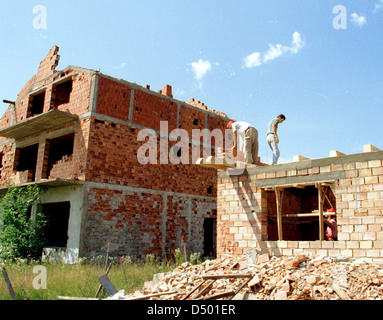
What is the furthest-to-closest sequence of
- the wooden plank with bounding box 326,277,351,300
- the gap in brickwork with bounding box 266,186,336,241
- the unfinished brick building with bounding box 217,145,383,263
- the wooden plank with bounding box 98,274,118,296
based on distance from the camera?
the gap in brickwork with bounding box 266,186,336,241 → the wooden plank with bounding box 98,274,118,296 → the unfinished brick building with bounding box 217,145,383,263 → the wooden plank with bounding box 326,277,351,300

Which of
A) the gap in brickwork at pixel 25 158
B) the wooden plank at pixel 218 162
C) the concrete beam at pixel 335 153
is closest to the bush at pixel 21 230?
the gap in brickwork at pixel 25 158

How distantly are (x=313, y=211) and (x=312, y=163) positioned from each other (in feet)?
3.98

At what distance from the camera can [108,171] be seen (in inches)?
525

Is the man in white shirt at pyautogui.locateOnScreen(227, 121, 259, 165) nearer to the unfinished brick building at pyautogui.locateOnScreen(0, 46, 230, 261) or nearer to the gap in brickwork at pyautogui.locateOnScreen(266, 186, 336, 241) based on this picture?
the gap in brickwork at pyautogui.locateOnScreen(266, 186, 336, 241)

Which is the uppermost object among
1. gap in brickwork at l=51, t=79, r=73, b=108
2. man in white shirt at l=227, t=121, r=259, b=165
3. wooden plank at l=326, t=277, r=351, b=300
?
gap in brickwork at l=51, t=79, r=73, b=108

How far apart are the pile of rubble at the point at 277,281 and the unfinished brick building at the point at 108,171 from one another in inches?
197

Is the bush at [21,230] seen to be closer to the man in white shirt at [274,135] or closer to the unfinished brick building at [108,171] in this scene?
the unfinished brick building at [108,171]

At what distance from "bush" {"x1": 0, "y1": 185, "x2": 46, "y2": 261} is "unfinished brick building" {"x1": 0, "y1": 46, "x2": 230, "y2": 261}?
2.19 feet

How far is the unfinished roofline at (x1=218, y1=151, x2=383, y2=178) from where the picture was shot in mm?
7480

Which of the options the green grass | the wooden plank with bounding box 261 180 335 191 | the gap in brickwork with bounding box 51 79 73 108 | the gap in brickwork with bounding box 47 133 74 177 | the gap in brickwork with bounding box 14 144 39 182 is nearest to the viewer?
the wooden plank with bounding box 261 180 335 191

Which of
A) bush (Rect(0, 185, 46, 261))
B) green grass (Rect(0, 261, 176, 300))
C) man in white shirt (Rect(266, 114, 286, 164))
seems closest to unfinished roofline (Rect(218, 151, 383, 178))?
man in white shirt (Rect(266, 114, 286, 164))

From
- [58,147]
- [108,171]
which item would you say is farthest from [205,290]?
[58,147]

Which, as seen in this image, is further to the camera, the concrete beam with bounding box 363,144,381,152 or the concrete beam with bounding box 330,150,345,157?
the concrete beam with bounding box 330,150,345,157
